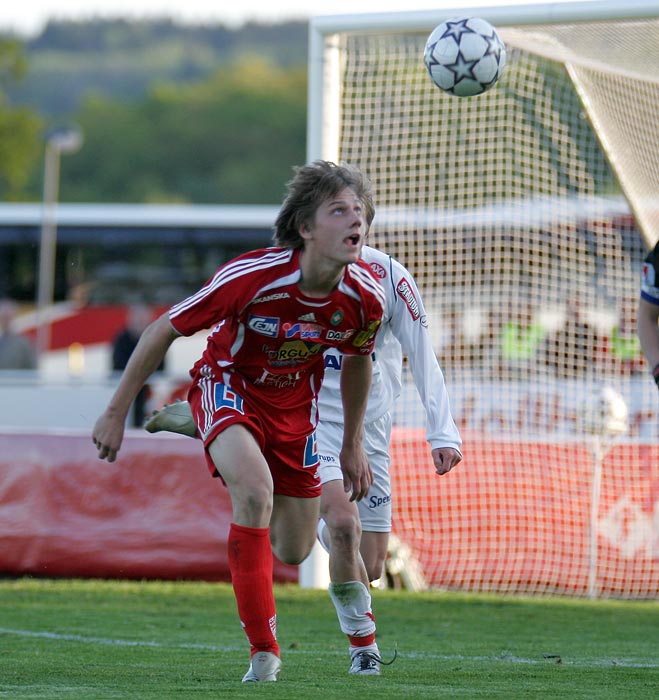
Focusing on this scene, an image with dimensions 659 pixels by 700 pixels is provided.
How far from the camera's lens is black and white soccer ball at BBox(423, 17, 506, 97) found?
745 centimetres

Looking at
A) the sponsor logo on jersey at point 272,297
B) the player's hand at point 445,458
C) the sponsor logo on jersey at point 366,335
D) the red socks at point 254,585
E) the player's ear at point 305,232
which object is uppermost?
the player's ear at point 305,232

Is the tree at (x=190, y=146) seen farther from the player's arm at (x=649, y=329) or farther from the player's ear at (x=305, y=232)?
the player's ear at (x=305, y=232)

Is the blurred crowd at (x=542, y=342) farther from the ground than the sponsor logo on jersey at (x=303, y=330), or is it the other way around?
the sponsor logo on jersey at (x=303, y=330)

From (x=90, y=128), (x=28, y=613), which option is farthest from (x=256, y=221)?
(x=90, y=128)

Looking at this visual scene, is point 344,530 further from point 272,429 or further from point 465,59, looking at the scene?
point 465,59

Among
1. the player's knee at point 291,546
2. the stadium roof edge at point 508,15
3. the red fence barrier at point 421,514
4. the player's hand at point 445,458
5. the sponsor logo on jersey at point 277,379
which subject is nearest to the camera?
the sponsor logo on jersey at point 277,379

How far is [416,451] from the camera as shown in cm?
1064

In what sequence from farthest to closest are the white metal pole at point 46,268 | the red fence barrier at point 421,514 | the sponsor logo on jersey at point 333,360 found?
1. the white metal pole at point 46,268
2. the red fence barrier at point 421,514
3. the sponsor logo on jersey at point 333,360

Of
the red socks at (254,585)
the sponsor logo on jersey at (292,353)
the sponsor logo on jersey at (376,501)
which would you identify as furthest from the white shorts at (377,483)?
the red socks at (254,585)

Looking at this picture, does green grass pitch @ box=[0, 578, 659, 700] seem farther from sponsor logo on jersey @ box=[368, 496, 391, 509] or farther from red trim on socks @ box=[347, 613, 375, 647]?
sponsor logo on jersey @ box=[368, 496, 391, 509]

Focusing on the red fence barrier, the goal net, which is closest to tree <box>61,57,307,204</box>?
the goal net

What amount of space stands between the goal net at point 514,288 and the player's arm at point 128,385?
5.38 metres

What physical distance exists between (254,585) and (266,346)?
896 millimetres

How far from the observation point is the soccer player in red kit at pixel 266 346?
4.84 meters
